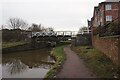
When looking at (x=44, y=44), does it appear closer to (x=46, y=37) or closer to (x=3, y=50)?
(x=46, y=37)

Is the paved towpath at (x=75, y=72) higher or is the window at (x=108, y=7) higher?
the window at (x=108, y=7)

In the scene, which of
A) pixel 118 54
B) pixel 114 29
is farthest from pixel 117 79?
pixel 114 29

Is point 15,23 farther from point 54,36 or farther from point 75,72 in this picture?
point 75,72

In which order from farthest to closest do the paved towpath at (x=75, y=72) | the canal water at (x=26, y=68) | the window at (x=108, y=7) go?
the window at (x=108, y=7)
the canal water at (x=26, y=68)
the paved towpath at (x=75, y=72)

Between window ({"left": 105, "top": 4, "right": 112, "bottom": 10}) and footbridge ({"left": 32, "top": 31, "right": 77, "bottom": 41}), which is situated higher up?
window ({"left": 105, "top": 4, "right": 112, "bottom": 10})

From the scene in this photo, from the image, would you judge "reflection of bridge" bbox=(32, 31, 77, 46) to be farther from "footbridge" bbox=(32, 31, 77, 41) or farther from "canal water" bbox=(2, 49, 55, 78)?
"canal water" bbox=(2, 49, 55, 78)

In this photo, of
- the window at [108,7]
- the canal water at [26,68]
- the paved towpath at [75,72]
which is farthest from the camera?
the window at [108,7]

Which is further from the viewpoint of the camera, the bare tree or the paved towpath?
the bare tree

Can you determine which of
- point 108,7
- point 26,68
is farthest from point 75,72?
point 108,7

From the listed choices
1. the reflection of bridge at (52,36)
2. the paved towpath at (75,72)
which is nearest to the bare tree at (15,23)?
the reflection of bridge at (52,36)

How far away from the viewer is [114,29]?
14430 mm

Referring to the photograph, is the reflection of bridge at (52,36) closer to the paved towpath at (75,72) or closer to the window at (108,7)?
the window at (108,7)

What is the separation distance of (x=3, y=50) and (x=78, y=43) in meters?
13.9

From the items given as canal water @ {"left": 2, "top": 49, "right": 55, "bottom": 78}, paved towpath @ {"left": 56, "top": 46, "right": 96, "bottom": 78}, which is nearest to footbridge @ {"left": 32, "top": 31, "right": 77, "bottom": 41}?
canal water @ {"left": 2, "top": 49, "right": 55, "bottom": 78}
